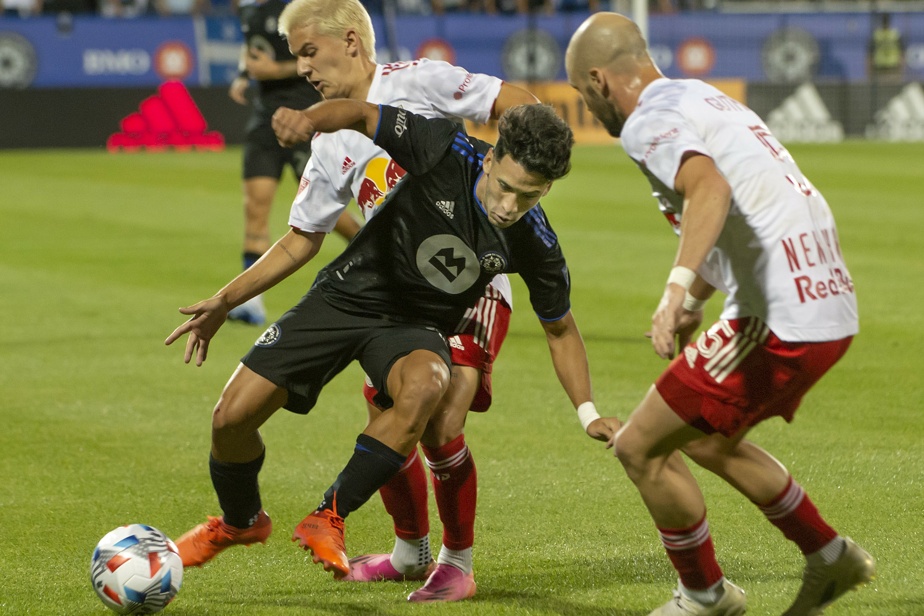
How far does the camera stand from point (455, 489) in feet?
15.8

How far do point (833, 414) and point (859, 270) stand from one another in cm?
501

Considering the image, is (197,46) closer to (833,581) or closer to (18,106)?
(18,106)

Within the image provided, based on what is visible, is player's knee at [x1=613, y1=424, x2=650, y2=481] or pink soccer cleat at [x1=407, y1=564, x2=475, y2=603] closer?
player's knee at [x1=613, y1=424, x2=650, y2=481]

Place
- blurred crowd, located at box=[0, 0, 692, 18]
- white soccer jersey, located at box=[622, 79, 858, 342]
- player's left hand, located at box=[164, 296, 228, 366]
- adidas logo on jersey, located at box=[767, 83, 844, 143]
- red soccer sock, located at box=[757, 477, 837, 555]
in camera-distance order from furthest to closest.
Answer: adidas logo on jersey, located at box=[767, 83, 844, 143] < blurred crowd, located at box=[0, 0, 692, 18] < player's left hand, located at box=[164, 296, 228, 366] < red soccer sock, located at box=[757, 477, 837, 555] < white soccer jersey, located at box=[622, 79, 858, 342]

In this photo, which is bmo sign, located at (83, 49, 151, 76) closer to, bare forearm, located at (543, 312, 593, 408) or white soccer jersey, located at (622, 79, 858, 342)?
bare forearm, located at (543, 312, 593, 408)

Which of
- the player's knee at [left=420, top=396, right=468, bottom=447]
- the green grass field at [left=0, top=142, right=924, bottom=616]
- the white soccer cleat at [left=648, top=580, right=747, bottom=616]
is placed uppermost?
the player's knee at [left=420, top=396, right=468, bottom=447]

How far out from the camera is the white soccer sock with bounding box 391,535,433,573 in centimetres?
493

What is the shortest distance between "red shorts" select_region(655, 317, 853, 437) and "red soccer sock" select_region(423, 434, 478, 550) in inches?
36.8

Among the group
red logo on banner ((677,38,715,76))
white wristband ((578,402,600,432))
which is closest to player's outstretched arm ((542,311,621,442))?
white wristband ((578,402,600,432))

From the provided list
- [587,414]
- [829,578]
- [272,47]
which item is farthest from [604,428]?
[272,47]

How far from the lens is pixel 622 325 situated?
9961mm

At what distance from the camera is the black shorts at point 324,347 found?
4.63 metres

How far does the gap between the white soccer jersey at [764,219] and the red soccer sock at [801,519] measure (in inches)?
21.1

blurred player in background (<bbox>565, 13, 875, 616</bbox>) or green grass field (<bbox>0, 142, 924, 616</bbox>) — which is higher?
blurred player in background (<bbox>565, 13, 875, 616</bbox>)
